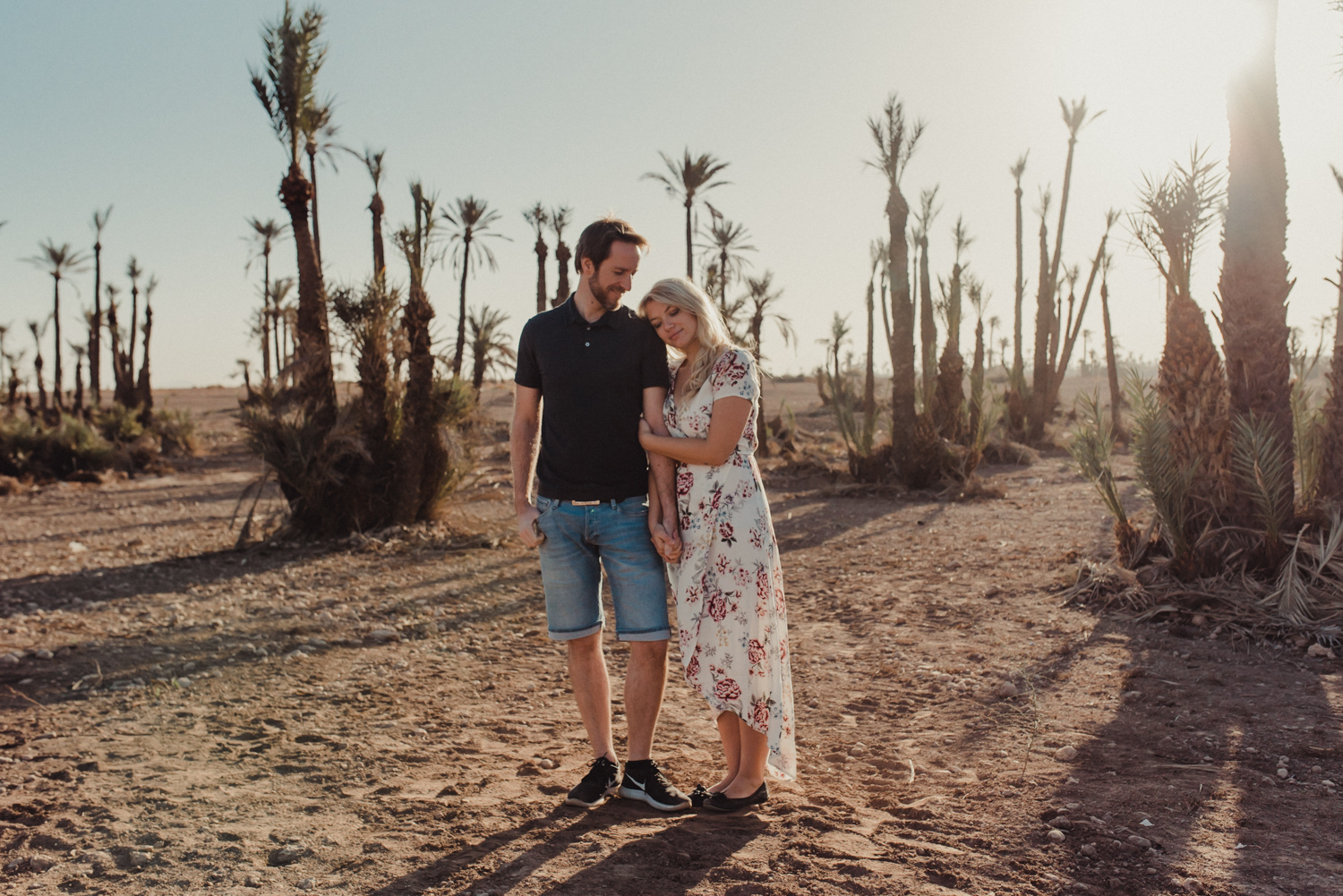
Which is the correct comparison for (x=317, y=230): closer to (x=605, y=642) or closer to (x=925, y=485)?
(x=925, y=485)

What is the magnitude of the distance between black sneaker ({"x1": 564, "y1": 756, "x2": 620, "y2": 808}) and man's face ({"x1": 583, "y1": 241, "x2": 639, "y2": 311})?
1518 millimetres

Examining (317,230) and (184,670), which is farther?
(317,230)

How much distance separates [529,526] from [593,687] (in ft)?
1.91

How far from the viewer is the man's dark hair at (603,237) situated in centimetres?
280

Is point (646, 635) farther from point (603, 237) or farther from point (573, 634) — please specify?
point (603, 237)

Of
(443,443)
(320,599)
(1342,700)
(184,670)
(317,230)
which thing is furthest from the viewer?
(317,230)

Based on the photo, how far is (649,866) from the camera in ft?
8.02

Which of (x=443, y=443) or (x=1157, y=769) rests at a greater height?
(x=443, y=443)

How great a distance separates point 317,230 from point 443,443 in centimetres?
1325

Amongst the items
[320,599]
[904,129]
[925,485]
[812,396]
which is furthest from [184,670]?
[812,396]

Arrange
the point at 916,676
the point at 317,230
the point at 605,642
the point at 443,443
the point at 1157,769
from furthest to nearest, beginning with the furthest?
the point at 317,230, the point at 443,443, the point at 605,642, the point at 916,676, the point at 1157,769

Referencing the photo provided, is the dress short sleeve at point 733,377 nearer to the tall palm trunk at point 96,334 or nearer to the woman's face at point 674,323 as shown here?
the woman's face at point 674,323

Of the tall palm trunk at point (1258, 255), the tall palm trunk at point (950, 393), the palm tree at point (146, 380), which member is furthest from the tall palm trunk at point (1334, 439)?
the palm tree at point (146, 380)

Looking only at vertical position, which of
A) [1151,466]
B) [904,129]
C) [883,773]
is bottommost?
[883,773]
